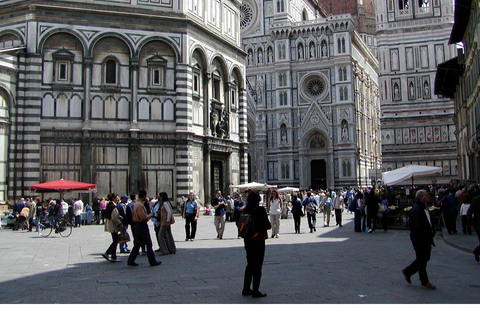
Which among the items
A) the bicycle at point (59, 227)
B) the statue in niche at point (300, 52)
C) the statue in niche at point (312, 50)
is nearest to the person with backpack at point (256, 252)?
the bicycle at point (59, 227)

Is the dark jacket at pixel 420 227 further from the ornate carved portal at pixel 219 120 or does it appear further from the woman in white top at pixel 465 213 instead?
the ornate carved portal at pixel 219 120

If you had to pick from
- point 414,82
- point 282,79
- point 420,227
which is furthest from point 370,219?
point 414,82

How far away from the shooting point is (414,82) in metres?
54.4

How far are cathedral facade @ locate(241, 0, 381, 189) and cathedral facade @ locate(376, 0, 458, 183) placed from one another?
3591 millimetres

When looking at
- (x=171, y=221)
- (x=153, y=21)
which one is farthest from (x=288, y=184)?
(x=171, y=221)

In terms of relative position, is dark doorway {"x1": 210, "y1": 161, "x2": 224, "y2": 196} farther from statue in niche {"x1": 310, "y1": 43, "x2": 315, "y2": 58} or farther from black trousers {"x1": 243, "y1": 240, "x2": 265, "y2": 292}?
statue in niche {"x1": 310, "y1": 43, "x2": 315, "y2": 58}

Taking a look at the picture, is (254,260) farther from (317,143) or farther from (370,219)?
(317,143)

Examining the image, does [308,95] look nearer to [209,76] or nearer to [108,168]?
[209,76]

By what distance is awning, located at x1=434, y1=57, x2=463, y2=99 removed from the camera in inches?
1238

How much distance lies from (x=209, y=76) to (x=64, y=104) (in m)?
8.35

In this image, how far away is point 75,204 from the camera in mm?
22859

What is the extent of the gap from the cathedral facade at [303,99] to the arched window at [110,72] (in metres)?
31.1

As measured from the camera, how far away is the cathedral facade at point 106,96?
81.9ft

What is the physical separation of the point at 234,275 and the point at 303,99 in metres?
48.5
